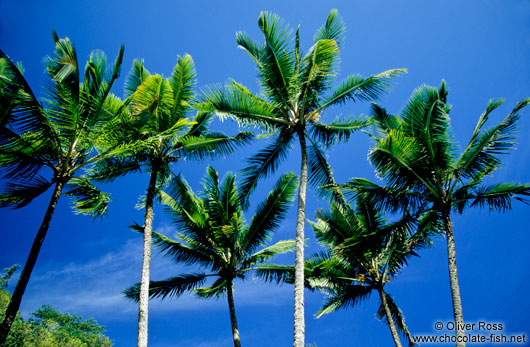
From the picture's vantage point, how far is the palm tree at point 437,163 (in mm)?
9648

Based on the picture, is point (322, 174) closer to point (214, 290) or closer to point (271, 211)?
point (271, 211)

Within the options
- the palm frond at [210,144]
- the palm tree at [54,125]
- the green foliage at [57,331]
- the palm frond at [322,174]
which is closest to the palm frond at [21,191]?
the palm tree at [54,125]

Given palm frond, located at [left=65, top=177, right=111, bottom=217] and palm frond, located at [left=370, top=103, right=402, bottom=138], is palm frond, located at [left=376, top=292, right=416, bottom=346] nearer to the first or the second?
palm frond, located at [left=370, top=103, right=402, bottom=138]

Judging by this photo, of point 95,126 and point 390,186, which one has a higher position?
point 95,126

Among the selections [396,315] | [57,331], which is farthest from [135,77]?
[57,331]

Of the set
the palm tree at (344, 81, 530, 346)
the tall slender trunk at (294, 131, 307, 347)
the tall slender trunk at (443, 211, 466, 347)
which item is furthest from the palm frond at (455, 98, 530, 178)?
the tall slender trunk at (294, 131, 307, 347)

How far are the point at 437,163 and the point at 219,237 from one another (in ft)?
26.6

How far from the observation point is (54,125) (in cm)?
907

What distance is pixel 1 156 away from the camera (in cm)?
849

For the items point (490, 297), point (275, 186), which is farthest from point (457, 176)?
point (490, 297)

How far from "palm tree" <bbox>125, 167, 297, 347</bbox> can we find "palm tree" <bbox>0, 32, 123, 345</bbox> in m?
4.45

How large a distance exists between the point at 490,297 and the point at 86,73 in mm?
184943

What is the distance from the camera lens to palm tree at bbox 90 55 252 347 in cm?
1003

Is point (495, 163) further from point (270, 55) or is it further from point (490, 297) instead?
point (490, 297)
